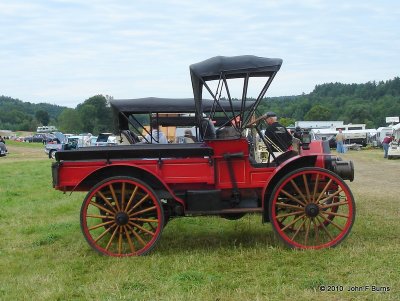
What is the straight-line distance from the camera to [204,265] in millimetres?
5754

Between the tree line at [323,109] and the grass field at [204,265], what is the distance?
68.2 meters

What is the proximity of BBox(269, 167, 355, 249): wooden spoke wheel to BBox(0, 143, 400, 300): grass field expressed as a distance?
0.22 meters

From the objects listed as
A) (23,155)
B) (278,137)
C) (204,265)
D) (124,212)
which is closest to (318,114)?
(23,155)

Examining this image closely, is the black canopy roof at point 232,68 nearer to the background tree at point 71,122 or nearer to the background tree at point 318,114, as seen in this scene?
the background tree at point 71,122

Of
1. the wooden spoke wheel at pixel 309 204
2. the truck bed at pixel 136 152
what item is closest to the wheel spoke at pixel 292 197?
the wooden spoke wheel at pixel 309 204

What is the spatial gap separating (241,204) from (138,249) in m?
1.39

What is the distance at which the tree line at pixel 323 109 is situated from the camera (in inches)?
3880

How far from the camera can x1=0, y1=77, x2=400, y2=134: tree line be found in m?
98.6

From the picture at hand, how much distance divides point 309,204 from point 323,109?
108736mm

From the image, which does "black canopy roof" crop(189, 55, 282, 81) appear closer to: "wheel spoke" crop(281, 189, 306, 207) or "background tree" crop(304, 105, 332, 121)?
"wheel spoke" crop(281, 189, 306, 207)

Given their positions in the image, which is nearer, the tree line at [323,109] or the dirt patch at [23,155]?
the dirt patch at [23,155]

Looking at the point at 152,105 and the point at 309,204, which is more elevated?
the point at 152,105

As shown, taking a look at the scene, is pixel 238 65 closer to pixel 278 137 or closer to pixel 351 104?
pixel 278 137

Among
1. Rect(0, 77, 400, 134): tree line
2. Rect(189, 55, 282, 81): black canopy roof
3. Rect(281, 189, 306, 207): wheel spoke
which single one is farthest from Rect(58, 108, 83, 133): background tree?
Rect(281, 189, 306, 207): wheel spoke
